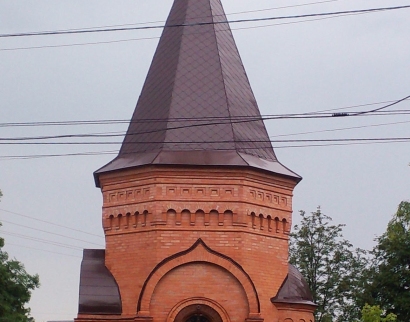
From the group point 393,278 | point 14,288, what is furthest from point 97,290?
point 393,278

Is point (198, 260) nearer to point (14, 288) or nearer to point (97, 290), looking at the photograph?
point (97, 290)

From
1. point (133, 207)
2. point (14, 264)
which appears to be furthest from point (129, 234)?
point (14, 264)

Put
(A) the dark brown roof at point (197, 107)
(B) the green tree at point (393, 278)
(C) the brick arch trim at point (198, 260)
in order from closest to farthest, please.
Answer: (C) the brick arch trim at point (198, 260) < (A) the dark brown roof at point (197, 107) < (B) the green tree at point (393, 278)

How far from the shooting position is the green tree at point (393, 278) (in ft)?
102

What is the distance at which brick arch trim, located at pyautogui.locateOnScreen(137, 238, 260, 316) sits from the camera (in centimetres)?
2125

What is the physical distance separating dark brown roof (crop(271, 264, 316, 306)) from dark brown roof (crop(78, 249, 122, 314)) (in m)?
3.50

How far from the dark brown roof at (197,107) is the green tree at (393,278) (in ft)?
32.2

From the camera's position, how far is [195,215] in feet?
71.5

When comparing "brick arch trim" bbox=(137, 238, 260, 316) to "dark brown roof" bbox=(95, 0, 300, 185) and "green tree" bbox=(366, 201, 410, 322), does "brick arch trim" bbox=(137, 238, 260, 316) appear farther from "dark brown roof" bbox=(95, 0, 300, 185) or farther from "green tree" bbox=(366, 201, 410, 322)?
"green tree" bbox=(366, 201, 410, 322)

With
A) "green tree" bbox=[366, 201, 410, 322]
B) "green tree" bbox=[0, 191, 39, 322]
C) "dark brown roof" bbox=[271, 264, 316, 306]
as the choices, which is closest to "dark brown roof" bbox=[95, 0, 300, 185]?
"dark brown roof" bbox=[271, 264, 316, 306]

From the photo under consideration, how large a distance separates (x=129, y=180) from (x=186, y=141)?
1.56 metres

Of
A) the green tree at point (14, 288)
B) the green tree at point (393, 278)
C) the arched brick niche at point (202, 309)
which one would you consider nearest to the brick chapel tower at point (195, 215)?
the arched brick niche at point (202, 309)

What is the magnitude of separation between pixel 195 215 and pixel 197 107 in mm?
2584

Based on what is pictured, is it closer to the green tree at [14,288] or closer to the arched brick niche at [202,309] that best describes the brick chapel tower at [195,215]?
the arched brick niche at [202,309]
